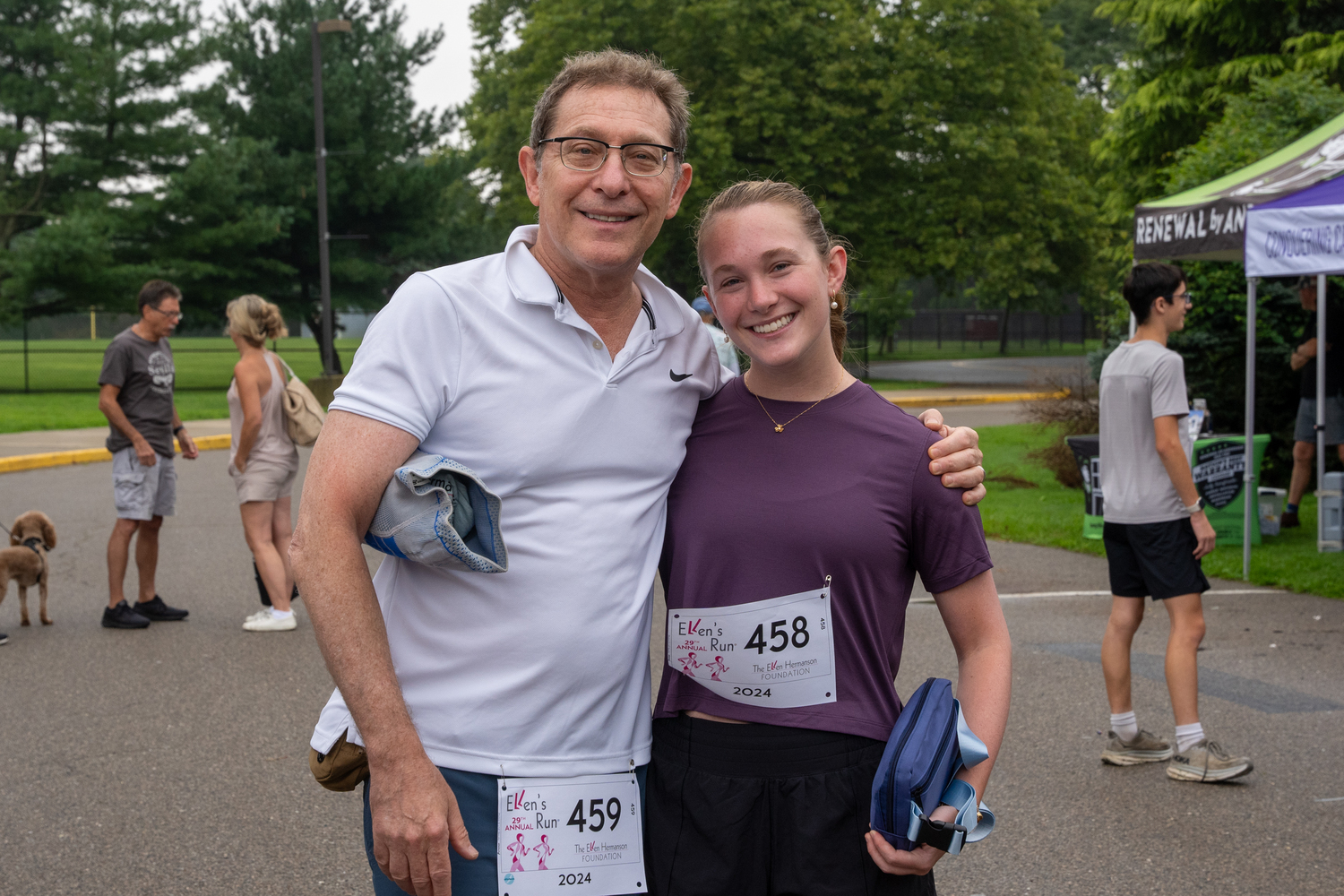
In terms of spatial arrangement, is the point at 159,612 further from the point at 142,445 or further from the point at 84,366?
the point at 84,366

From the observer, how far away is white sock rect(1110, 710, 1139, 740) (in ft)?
16.8

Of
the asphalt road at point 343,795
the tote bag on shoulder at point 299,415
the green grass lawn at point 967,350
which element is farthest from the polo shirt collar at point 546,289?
the green grass lawn at point 967,350

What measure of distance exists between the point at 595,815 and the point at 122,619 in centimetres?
637

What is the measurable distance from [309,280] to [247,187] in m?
5.44

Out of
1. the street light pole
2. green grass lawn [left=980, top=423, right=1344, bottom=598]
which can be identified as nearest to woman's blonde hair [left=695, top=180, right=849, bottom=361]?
green grass lawn [left=980, top=423, right=1344, bottom=598]

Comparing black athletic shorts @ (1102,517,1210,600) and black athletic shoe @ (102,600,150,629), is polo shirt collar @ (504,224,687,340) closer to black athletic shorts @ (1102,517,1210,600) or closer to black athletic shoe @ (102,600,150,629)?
black athletic shorts @ (1102,517,1210,600)

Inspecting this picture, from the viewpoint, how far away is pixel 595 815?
2.04 meters

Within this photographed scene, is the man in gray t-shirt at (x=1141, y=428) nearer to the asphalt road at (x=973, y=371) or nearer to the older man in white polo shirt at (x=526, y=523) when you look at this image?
the older man in white polo shirt at (x=526, y=523)

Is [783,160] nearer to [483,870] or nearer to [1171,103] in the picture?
[1171,103]

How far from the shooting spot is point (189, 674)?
21.2ft

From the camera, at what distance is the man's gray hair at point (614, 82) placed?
2141 mm

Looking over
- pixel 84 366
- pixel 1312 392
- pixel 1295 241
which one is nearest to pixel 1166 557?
pixel 1295 241

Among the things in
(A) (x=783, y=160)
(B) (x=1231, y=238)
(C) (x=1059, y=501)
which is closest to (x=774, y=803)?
(B) (x=1231, y=238)

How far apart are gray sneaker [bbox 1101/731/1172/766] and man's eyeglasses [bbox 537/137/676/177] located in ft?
12.7
